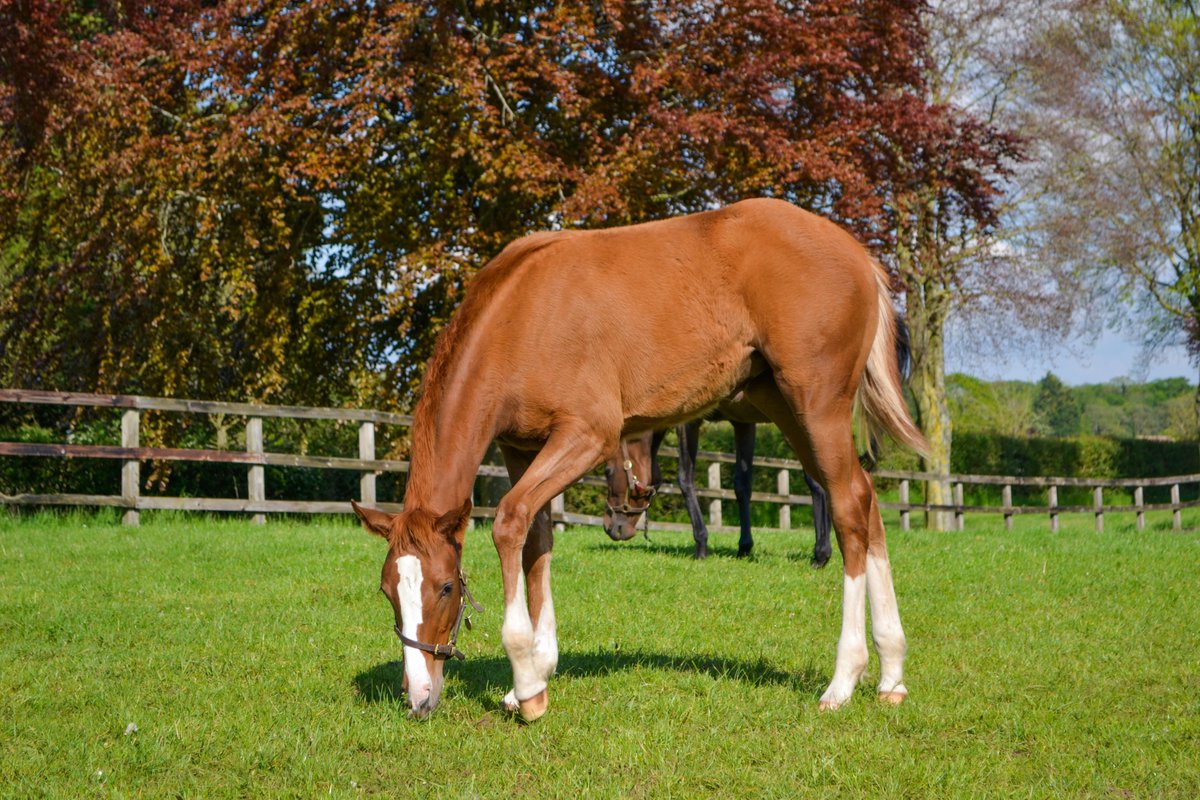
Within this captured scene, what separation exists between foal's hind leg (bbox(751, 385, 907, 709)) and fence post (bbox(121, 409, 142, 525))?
8786 mm

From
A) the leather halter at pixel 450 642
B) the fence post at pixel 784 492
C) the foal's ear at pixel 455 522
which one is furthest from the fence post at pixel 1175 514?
the foal's ear at pixel 455 522

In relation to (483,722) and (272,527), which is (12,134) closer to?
(272,527)

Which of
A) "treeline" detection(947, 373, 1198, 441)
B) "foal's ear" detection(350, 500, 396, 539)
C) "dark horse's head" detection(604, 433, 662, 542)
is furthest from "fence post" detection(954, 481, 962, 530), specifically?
"foal's ear" detection(350, 500, 396, 539)

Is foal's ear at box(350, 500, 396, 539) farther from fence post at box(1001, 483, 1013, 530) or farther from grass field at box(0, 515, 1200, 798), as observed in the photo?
fence post at box(1001, 483, 1013, 530)

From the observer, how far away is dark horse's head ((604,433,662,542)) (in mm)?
7828

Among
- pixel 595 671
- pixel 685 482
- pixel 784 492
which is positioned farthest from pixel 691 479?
pixel 784 492

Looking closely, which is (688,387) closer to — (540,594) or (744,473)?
(540,594)

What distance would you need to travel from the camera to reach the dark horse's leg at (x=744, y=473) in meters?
9.99

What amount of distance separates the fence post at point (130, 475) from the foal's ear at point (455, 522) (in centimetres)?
836

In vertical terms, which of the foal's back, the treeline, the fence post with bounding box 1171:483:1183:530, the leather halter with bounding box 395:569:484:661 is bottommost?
the fence post with bounding box 1171:483:1183:530

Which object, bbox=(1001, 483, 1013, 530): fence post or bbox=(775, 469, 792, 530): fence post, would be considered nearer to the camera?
bbox=(775, 469, 792, 530): fence post

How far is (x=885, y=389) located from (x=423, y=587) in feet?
8.18

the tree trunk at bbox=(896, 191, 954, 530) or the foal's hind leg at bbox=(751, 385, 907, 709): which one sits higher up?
the tree trunk at bbox=(896, 191, 954, 530)

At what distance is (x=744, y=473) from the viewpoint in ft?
33.7
